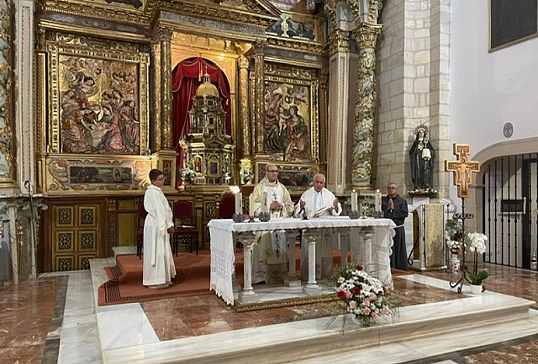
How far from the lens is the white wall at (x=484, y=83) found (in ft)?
28.1

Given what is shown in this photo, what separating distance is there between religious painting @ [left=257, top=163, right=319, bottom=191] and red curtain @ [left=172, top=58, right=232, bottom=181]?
1.71 m

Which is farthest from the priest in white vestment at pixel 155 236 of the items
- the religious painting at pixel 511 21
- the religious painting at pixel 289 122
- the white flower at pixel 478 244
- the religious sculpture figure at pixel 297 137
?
the religious painting at pixel 511 21

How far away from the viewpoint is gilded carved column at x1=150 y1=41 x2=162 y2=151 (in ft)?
31.6

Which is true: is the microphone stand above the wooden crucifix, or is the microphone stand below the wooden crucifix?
below

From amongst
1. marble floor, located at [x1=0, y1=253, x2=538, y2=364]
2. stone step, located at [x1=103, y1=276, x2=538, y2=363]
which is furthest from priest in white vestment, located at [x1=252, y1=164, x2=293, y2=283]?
stone step, located at [x1=103, y1=276, x2=538, y2=363]

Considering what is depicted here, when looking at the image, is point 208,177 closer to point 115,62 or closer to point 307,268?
point 115,62

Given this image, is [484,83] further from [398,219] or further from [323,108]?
[323,108]

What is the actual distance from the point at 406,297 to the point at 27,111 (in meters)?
7.39

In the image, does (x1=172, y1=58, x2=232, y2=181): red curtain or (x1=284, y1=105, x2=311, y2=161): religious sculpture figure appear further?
(x1=284, y1=105, x2=311, y2=161): religious sculpture figure

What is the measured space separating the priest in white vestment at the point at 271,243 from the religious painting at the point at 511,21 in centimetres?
595

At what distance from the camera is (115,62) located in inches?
385

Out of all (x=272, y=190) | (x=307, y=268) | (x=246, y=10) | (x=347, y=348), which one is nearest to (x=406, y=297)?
(x=307, y=268)

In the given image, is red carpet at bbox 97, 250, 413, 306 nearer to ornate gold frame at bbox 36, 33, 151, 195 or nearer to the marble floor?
the marble floor

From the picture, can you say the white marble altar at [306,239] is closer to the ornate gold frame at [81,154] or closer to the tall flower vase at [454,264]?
the tall flower vase at [454,264]
